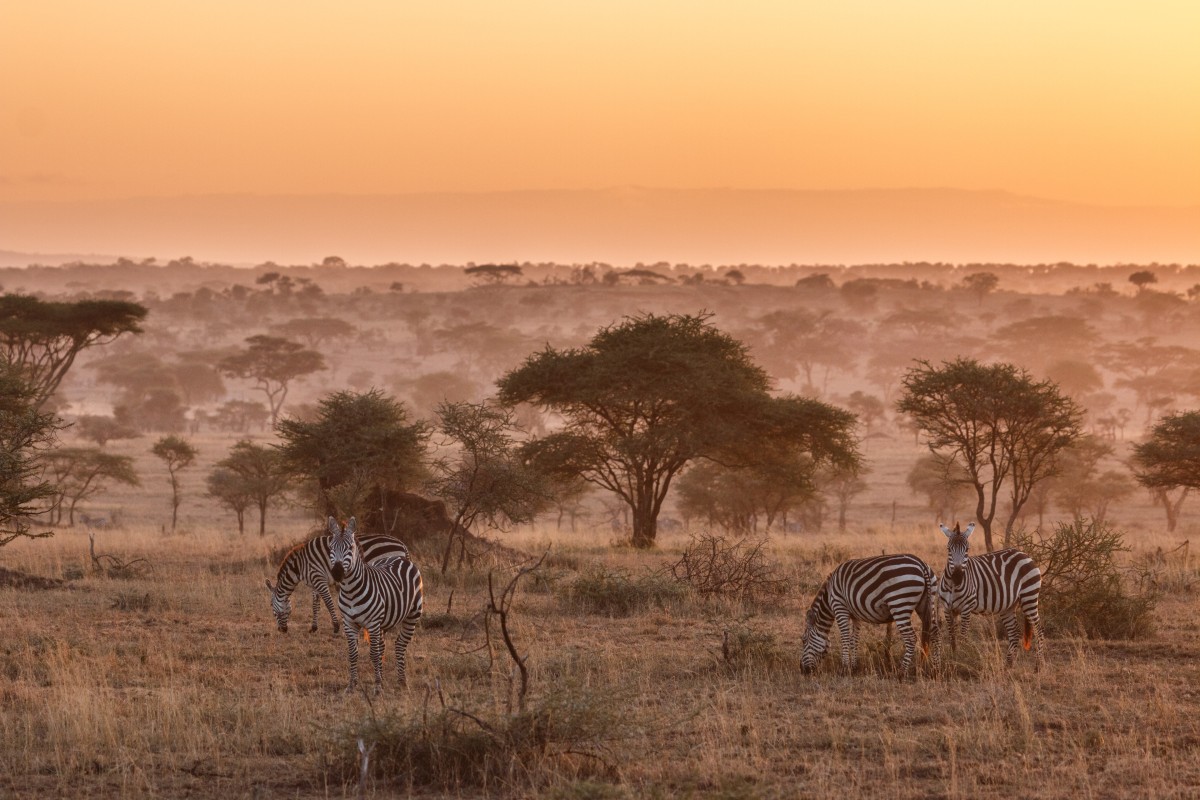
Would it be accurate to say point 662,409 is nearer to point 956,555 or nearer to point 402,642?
point 956,555

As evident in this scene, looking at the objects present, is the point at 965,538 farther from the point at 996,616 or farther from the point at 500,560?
the point at 500,560

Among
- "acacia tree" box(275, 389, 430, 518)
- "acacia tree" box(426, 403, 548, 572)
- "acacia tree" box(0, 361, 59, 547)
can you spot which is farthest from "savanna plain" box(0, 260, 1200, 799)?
"acacia tree" box(275, 389, 430, 518)

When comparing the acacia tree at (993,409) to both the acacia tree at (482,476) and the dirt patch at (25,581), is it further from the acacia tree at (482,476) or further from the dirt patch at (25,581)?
the dirt patch at (25,581)

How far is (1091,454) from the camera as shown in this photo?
45469 millimetres

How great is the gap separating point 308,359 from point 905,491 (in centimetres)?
3854

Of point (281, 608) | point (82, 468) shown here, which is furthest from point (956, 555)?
point (82, 468)

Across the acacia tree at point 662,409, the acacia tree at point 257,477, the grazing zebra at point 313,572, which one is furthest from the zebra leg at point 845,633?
the acacia tree at point 257,477

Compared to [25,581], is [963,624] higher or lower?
lower

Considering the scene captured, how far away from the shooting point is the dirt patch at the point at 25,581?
1942cm

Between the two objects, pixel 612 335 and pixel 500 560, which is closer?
pixel 500 560

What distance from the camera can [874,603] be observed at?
12461mm

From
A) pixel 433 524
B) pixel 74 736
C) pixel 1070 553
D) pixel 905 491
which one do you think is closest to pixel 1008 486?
pixel 905 491

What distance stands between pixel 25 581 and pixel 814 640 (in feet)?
43.7

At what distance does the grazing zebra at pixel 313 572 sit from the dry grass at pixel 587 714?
375mm
